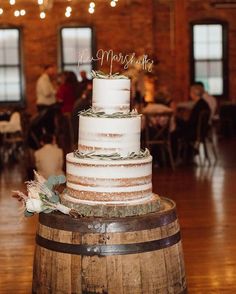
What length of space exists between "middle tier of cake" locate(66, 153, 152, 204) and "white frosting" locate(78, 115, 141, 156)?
6cm

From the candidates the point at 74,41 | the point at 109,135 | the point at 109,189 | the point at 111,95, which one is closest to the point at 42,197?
the point at 109,189

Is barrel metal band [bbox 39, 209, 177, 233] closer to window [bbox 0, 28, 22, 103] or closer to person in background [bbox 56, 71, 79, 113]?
person in background [bbox 56, 71, 79, 113]

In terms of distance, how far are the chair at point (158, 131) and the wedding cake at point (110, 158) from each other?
6.86 meters

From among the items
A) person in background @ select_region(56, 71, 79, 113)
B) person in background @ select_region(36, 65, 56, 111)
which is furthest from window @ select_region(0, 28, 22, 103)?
person in background @ select_region(56, 71, 79, 113)

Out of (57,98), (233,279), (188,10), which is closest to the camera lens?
(233,279)

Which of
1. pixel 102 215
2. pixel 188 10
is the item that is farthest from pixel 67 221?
pixel 188 10

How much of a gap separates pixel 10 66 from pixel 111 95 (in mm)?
13261

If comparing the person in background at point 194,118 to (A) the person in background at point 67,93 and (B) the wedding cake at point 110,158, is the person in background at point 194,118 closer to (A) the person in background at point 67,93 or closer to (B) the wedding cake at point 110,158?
(A) the person in background at point 67,93

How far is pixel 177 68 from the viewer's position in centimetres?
1431

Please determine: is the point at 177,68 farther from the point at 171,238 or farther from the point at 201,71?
the point at 171,238

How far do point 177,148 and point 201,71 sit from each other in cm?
628

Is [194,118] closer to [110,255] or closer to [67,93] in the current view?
[67,93]

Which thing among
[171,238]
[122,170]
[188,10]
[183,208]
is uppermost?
[188,10]

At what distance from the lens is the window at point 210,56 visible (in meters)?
17.4
